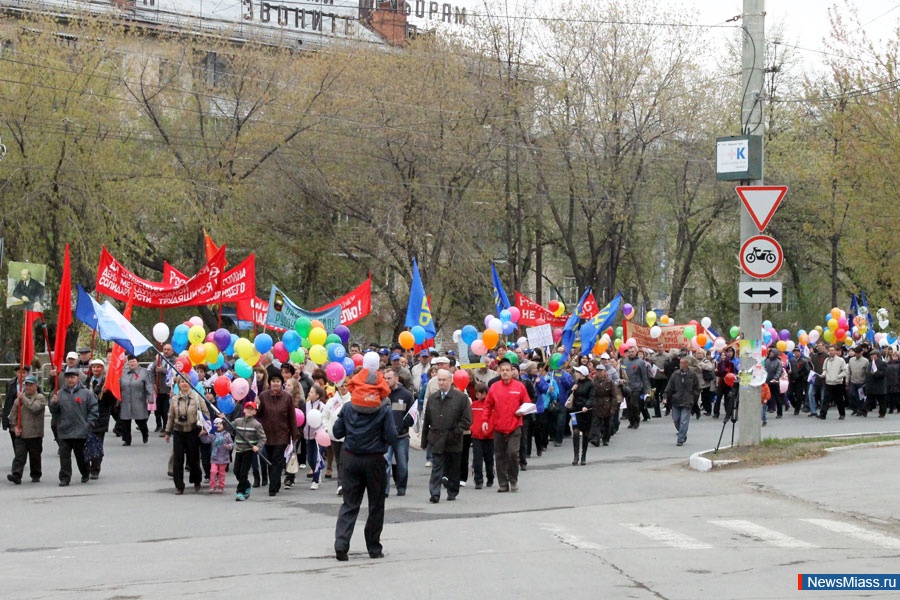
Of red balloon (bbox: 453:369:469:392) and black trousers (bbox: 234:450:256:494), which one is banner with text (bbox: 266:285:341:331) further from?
black trousers (bbox: 234:450:256:494)

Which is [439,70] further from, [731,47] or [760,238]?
[760,238]

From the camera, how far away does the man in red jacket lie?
648 inches

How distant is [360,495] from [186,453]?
639 cm

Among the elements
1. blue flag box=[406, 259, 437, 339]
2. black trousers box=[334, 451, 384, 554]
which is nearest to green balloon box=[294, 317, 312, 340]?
blue flag box=[406, 259, 437, 339]

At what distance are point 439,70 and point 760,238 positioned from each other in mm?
25319

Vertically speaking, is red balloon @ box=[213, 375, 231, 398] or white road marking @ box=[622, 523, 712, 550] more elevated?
red balloon @ box=[213, 375, 231, 398]

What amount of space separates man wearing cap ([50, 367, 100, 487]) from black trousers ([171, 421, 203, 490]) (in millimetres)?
1626

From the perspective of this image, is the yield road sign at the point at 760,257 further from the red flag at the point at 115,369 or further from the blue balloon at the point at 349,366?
the red flag at the point at 115,369

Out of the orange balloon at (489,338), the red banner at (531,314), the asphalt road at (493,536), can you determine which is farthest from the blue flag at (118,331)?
the red banner at (531,314)

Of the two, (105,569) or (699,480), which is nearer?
(105,569)

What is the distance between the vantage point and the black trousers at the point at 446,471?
1573 centimetres

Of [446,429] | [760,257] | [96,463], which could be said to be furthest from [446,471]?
[760,257]

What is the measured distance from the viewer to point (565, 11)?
43.0 metres

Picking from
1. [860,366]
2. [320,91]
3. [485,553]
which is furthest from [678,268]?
[485,553]
